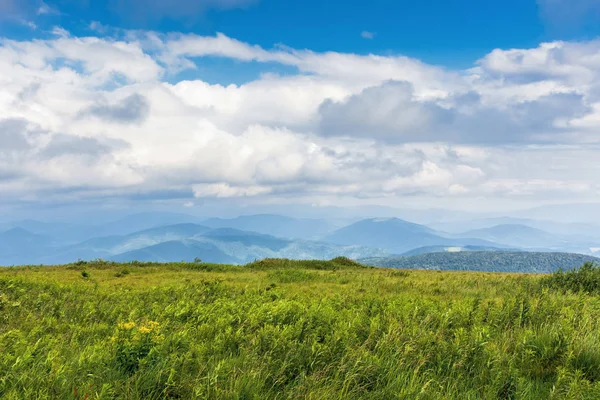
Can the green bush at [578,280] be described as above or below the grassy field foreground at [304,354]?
below

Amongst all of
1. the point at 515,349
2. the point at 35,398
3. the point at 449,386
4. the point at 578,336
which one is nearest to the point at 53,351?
the point at 35,398

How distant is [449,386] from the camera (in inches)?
282

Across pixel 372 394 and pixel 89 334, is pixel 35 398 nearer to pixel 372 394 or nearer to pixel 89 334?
pixel 89 334

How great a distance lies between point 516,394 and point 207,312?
335 inches

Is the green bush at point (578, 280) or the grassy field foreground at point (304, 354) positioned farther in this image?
the green bush at point (578, 280)

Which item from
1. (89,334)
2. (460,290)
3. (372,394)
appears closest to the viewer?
(372,394)

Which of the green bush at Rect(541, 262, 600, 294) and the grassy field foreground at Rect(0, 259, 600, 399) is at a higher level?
the grassy field foreground at Rect(0, 259, 600, 399)

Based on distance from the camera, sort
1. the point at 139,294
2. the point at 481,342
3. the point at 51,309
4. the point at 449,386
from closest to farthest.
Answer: the point at 449,386
the point at 481,342
the point at 51,309
the point at 139,294

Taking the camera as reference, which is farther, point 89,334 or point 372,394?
point 89,334

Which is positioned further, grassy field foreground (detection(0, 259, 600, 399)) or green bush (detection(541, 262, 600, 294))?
green bush (detection(541, 262, 600, 294))

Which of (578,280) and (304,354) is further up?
(304,354)

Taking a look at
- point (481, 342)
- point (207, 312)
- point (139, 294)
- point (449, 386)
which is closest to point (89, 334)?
point (207, 312)

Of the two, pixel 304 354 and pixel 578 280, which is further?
pixel 578 280

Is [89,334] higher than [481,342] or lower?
lower
